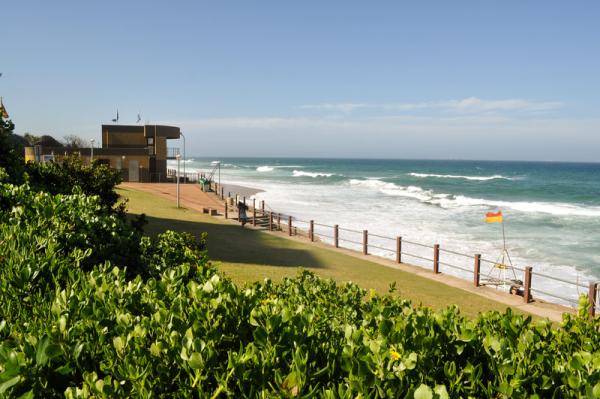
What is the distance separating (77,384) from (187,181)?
163 feet

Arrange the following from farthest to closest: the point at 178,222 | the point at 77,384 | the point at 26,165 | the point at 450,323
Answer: the point at 178,222
the point at 26,165
the point at 450,323
the point at 77,384

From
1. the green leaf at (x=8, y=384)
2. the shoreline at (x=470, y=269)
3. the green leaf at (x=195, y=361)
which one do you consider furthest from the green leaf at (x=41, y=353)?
the shoreline at (x=470, y=269)

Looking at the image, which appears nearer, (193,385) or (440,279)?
(193,385)

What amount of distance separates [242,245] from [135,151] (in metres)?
35.1

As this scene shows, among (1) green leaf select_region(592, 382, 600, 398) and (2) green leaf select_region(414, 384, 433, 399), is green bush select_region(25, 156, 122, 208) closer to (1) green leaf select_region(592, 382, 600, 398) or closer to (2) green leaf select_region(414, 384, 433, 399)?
(2) green leaf select_region(414, 384, 433, 399)

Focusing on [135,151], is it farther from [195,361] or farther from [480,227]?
[195,361]

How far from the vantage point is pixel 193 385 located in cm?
224

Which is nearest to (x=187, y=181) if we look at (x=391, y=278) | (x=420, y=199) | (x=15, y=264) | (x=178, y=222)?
(x=420, y=199)

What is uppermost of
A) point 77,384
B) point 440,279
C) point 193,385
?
point 193,385

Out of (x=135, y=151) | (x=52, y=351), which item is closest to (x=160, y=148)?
(x=135, y=151)

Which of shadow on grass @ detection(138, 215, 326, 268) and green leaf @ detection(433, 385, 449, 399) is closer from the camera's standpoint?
green leaf @ detection(433, 385, 449, 399)

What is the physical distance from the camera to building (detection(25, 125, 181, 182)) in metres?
46.9

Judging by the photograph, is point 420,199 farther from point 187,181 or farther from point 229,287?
point 229,287

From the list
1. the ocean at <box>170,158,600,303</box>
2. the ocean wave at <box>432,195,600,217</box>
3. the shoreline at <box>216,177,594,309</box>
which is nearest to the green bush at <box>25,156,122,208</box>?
the shoreline at <box>216,177,594,309</box>
